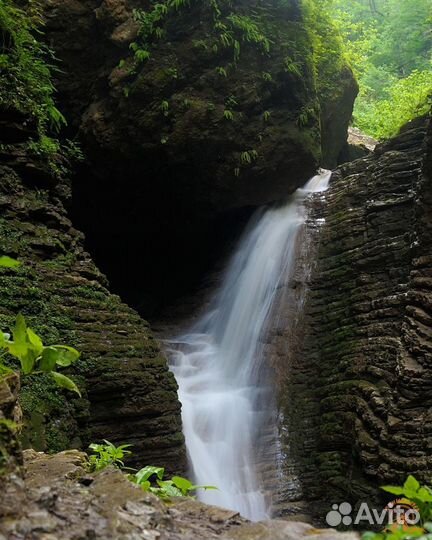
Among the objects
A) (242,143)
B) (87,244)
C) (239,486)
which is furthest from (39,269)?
(87,244)

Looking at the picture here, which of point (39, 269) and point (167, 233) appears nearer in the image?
point (39, 269)

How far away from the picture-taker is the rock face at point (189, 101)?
9.12m

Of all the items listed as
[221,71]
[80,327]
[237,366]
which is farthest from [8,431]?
[221,71]

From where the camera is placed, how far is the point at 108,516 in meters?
1.87

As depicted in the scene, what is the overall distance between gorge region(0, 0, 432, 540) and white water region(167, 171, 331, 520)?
41mm

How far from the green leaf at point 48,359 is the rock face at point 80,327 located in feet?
9.36

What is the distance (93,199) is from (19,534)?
10.1 metres

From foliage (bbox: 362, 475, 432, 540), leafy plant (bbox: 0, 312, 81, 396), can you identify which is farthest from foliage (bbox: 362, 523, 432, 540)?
leafy plant (bbox: 0, 312, 81, 396)

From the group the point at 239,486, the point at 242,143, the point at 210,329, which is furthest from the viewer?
the point at 210,329

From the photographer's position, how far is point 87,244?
12.2 m

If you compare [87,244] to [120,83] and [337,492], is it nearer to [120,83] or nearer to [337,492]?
[120,83]

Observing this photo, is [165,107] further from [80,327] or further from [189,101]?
[80,327]

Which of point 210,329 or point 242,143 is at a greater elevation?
point 242,143

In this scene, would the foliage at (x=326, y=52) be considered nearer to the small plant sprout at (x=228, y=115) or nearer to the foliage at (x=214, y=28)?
the foliage at (x=214, y=28)
